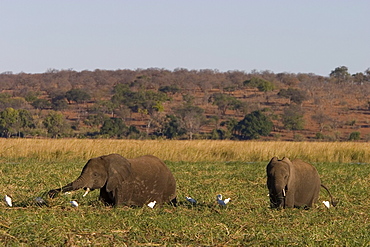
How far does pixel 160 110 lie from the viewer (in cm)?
8406

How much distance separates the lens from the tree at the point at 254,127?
239 ft

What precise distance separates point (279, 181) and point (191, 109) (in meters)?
70.4

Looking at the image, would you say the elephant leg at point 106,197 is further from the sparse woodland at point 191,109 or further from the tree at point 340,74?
the tree at point 340,74

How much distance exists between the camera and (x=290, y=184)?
37.0 ft

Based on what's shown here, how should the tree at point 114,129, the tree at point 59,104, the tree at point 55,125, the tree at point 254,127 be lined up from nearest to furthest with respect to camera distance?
the tree at point 55,125 → the tree at point 114,129 → the tree at point 254,127 → the tree at point 59,104

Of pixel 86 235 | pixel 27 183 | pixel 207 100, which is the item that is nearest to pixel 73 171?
pixel 27 183

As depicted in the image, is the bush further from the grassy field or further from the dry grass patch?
the grassy field

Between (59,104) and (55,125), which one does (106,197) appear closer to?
(55,125)

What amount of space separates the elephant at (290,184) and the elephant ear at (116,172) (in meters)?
2.24

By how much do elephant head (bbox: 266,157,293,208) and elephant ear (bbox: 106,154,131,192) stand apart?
226 centimetres

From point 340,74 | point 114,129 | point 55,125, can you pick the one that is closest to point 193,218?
point 114,129

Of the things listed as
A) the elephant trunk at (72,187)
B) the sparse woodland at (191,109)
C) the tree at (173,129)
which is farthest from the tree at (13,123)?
the elephant trunk at (72,187)

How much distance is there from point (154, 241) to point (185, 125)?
219 ft

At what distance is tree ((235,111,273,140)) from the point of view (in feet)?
239
